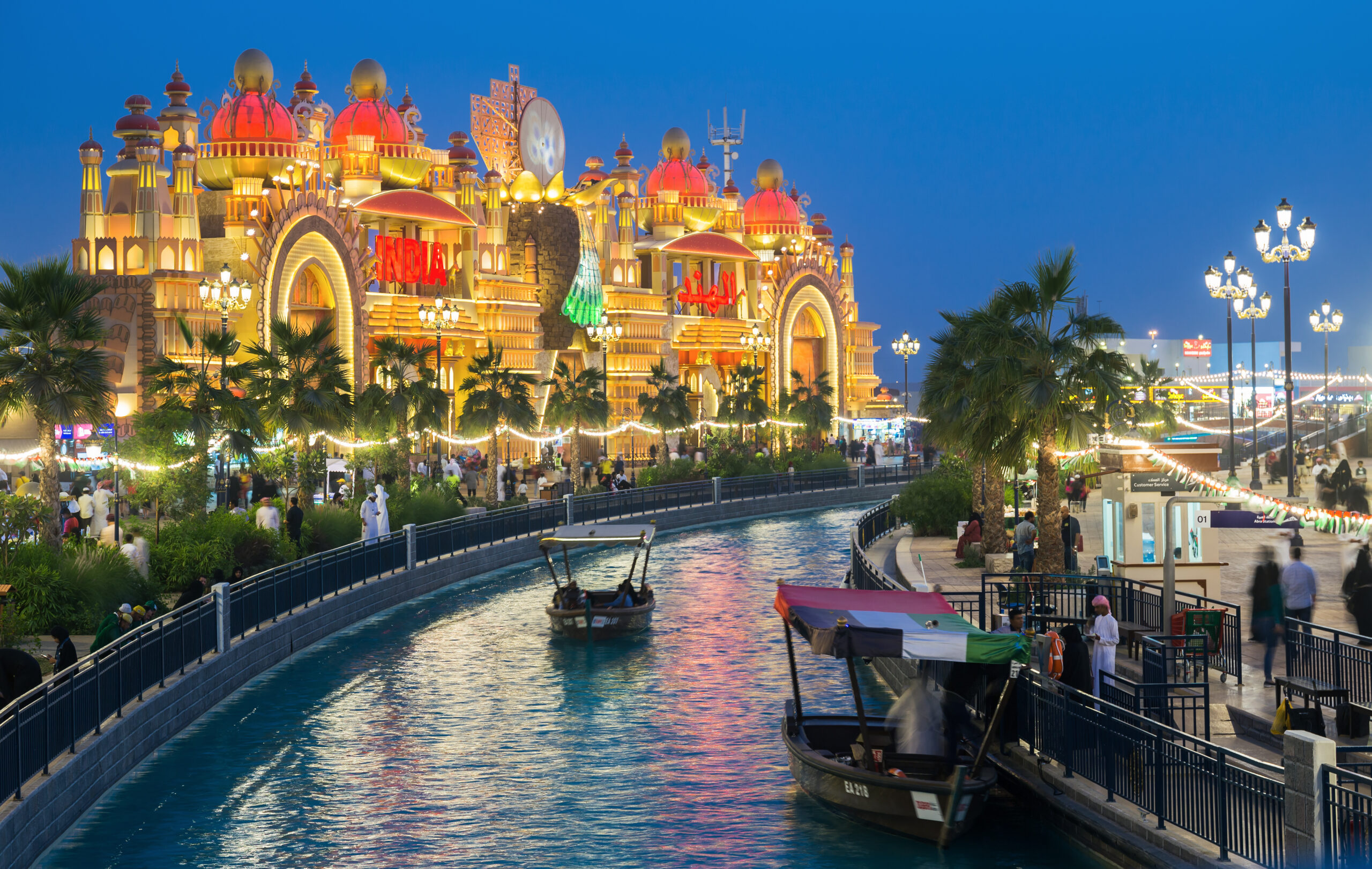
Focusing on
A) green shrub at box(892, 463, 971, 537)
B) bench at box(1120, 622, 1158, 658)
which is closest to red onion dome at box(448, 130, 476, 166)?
green shrub at box(892, 463, 971, 537)

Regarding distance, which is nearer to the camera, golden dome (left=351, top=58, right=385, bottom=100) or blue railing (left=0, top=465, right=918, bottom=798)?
blue railing (left=0, top=465, right=918, bottom=798)

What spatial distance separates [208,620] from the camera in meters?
20.4

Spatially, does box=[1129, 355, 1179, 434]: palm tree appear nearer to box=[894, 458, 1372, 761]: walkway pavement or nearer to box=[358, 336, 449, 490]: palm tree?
box=[894, 458, 1372, 761]: walkway pavement

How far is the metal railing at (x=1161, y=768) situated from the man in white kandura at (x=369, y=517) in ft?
63.6

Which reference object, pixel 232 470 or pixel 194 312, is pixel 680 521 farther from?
pixel 194 312

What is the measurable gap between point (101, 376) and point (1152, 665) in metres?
18.1

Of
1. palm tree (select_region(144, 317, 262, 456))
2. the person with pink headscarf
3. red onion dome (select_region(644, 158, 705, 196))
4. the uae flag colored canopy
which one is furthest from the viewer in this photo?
red onion dome (select_region(644, 158, 705, 196))

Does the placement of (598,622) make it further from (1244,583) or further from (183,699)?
(1244,583)

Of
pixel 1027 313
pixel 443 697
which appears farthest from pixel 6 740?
pixel 1027 313

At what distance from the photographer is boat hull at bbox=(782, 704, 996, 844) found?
1395cm

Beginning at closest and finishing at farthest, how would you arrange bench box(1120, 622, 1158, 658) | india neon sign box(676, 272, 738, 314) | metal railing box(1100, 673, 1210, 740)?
1. metal railing box(1100, 673, 1210, 740)
2. bench box(1120, 622, 1158, 658)
3. india neon sign box(676, 272, 738, 314)

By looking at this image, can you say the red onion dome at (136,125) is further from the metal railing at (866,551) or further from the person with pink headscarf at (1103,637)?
the person with pink headscarf at (1103,637)

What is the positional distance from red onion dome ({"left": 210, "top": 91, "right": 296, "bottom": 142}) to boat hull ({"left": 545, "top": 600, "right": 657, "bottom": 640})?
1346 inches

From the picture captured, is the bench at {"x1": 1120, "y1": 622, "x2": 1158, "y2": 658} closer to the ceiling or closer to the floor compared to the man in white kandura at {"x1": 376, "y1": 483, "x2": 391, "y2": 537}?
closer to the floor
